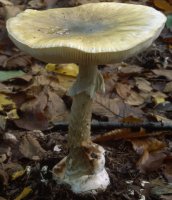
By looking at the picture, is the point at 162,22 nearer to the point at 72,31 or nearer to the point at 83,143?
the point at 72,31

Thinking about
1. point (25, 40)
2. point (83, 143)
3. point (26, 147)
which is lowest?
point (26, 147)

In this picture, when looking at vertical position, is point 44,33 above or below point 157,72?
above

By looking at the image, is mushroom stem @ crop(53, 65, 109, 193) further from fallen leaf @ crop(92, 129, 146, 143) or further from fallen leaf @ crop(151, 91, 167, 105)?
fallen leaf @ crop(151, 91, 167, 105)

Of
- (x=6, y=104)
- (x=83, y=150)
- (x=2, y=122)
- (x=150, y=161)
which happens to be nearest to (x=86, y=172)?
(x=83, y=150)

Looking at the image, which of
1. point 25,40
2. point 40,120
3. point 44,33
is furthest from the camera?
point 40,120

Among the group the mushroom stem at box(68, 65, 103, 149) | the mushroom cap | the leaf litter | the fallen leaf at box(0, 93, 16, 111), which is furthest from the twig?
the mushroom cap

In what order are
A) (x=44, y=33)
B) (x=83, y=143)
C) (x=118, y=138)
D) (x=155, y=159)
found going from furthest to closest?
(x=118, y=138) < (x=155, y=159) < (x=83, y=143) < (x=44, y=33)

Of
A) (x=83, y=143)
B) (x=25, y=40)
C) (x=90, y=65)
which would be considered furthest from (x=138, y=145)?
(x=25, y=40)
